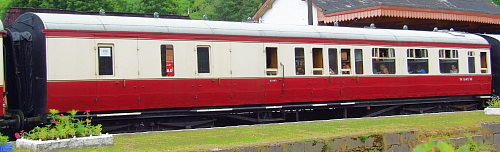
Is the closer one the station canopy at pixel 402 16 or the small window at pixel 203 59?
the small window at pixel 203 59

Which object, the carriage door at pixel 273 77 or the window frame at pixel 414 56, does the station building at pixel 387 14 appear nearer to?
the window frame at pixel 414 56

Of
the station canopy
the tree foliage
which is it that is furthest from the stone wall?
the tree foliage

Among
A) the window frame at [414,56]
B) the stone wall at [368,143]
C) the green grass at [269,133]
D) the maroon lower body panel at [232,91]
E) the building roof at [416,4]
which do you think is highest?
the building roof at [416,4]

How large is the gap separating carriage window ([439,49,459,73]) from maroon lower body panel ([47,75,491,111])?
280 millimetres

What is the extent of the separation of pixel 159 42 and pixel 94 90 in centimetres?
192

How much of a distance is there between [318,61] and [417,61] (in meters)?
4.28

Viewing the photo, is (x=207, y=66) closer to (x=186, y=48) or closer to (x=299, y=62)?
(x=186, y=48)

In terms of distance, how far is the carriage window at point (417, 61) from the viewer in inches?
764

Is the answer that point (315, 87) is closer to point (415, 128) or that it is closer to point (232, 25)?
point (232, 25)

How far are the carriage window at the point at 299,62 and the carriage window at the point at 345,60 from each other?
4.72ft

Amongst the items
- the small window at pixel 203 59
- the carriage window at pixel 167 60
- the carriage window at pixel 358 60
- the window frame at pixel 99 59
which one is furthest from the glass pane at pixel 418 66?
the window frame at pixel 99 59

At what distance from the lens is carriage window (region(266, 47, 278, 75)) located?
16172mm

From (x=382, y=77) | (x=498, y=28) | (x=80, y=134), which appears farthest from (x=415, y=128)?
(x=498, y=28)

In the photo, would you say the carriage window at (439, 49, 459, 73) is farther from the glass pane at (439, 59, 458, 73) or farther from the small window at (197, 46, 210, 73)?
the small window at (197, 46, 210, 73)
